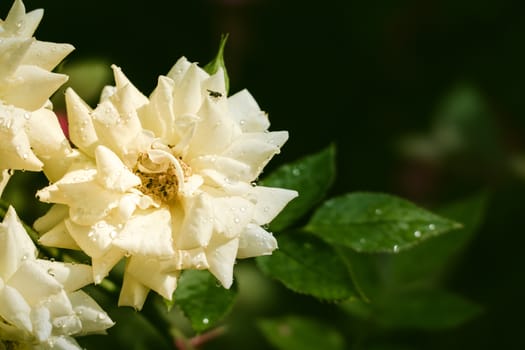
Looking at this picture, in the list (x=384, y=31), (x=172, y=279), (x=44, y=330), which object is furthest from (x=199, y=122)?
(x=384, y=31)

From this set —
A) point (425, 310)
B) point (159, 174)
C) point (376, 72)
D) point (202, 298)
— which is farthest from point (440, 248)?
point (376, 72)

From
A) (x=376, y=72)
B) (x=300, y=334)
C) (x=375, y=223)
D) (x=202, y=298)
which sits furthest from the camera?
(x=376, y=72)

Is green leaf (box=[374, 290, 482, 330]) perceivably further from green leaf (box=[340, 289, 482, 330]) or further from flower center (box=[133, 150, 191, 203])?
flower center (box=[133, 150, 191, 203])

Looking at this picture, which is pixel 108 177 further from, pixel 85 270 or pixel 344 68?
pixel 344 68

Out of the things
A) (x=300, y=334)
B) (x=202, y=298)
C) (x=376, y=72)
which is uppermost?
(x=202, y=298)

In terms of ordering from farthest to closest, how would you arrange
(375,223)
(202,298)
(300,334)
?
(300,334)
(375,223)
(202,298)

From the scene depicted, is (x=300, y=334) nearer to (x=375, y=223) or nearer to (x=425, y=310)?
(x=425, y=310)

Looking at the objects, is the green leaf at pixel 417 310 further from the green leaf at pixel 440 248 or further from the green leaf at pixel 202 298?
the green leaf at pixel 202 298
